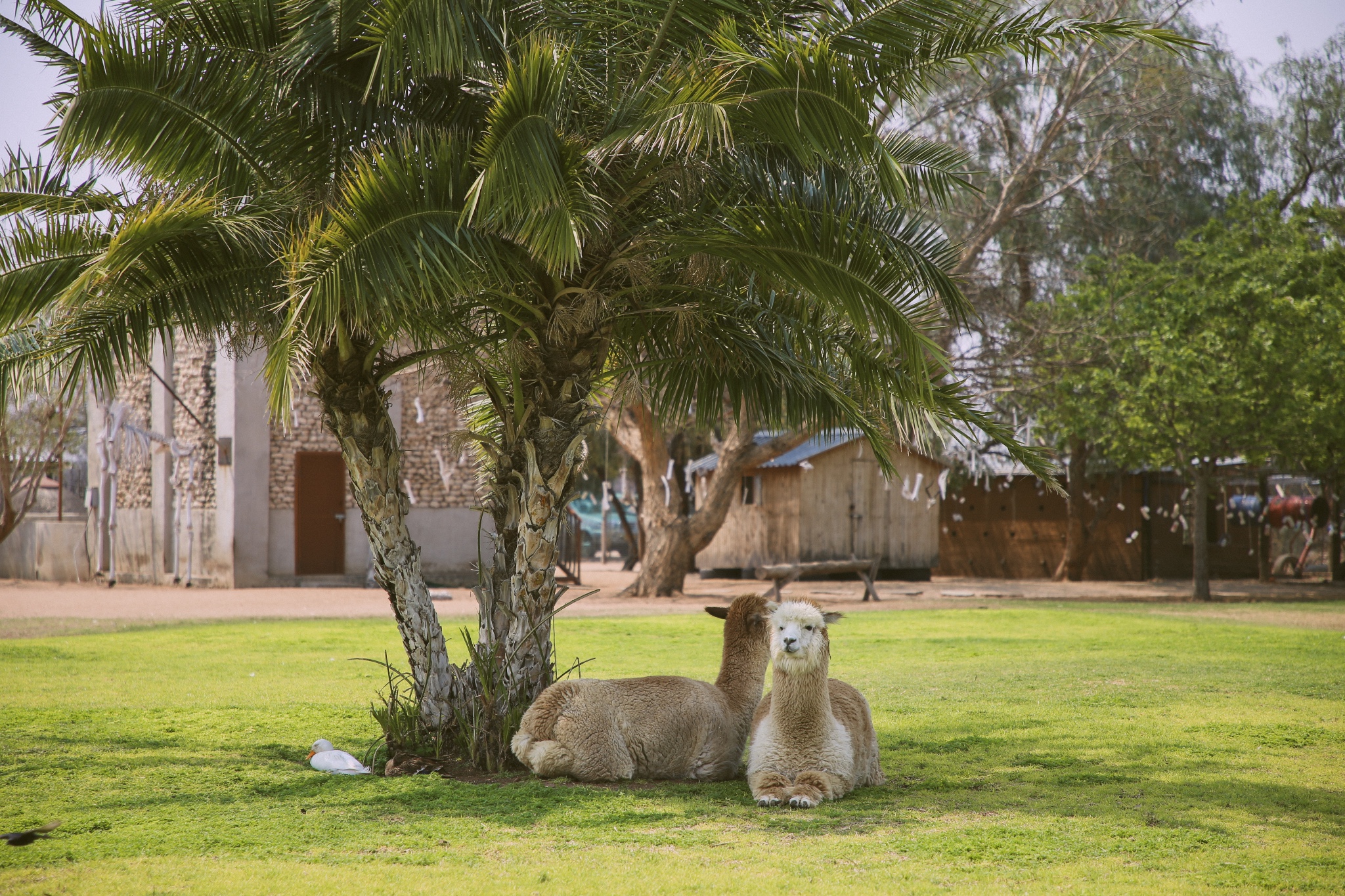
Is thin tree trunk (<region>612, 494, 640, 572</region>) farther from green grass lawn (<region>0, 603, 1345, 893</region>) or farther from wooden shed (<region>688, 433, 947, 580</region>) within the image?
green grass lawn (<region>0, 603, 1345, 893</region>)

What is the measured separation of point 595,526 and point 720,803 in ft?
168

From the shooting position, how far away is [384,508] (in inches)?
280

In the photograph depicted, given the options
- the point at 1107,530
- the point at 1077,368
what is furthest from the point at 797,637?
the point at 1107,530

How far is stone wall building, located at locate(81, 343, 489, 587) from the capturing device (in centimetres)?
2434

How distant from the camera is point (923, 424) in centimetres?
775

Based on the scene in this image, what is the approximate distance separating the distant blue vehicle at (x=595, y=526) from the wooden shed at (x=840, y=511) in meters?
21.3

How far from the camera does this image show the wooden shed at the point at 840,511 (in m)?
27.3

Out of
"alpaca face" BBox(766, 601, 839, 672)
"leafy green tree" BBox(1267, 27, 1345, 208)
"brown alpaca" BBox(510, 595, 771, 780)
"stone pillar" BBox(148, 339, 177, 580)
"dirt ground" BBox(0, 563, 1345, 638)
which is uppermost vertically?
"leafy green tree" BBox(1267, 27, 1345, 208)

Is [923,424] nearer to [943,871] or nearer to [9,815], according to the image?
[943,871]

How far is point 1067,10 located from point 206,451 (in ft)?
65.8

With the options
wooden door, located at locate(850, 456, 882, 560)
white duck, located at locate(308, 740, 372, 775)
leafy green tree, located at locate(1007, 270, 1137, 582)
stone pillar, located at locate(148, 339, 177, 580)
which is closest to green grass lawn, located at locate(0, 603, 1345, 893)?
white duck, located at locate(308, 740, 372, 775)

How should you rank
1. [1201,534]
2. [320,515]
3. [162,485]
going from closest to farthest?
1. [1201,534]
2. [162,485]
3. [320,515]

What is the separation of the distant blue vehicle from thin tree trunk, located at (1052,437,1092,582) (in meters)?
23.9

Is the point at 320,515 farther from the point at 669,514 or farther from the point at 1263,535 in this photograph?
the point at 1263,535
